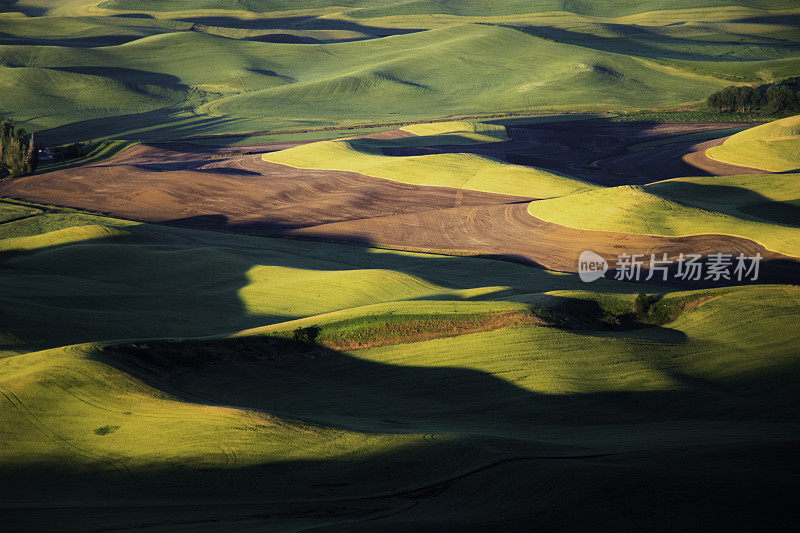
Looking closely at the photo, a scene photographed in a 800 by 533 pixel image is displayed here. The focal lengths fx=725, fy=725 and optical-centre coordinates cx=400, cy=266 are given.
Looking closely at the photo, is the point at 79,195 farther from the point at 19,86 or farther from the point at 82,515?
the point at 19,86

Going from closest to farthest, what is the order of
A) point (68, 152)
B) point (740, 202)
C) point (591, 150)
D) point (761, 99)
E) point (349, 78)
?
point (740, 202)
point (591, 150)
point (68, 152)
point (761, 99)
point (349, 78)

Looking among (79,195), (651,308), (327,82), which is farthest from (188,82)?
(651,308)

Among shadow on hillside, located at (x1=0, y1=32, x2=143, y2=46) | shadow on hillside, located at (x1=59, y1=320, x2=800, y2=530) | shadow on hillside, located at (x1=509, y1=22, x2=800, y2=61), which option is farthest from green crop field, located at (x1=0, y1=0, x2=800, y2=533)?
shadow on hillside, located at (x1=0, y1=32, x2=143, y2=46)

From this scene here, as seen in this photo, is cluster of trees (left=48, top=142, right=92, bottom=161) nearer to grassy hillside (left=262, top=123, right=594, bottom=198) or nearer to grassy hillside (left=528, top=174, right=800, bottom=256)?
grassy hillside (left=262, top=123, right=594, bottom=198)

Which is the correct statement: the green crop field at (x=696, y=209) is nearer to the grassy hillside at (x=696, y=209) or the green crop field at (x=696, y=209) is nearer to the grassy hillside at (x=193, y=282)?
the grassy hillside at (x=696, y=209)

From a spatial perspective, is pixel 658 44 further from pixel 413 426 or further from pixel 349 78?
pixel 413 426

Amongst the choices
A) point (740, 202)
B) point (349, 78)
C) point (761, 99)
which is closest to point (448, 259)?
point (740, 202)
